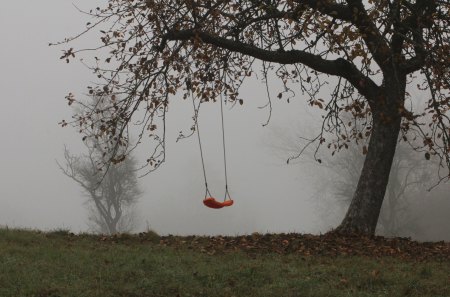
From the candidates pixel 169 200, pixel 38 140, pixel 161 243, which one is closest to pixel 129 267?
pixel 161 243

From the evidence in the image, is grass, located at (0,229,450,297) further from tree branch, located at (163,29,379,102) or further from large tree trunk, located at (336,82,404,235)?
tree branch, located at (163,29,379,102)

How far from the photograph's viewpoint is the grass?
21.3 ft

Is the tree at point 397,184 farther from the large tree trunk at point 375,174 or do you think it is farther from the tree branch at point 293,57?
the tree branch at point 293,57

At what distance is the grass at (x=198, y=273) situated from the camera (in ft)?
21.3

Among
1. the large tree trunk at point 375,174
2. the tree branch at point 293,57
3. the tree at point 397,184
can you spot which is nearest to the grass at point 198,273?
the large tree trunk at point 375,174

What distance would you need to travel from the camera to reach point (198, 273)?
280 inches

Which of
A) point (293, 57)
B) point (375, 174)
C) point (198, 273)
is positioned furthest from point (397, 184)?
point (198, 273)

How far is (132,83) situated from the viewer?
10.1 meters

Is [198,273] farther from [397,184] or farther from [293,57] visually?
[397,184]

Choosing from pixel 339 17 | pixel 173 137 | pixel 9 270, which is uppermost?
pixel 173 137

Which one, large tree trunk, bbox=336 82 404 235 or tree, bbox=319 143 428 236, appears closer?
large tree trunk, bbox=336 82 404 235

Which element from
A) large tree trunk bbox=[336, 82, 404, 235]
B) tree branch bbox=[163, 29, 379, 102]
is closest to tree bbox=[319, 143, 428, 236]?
large tree trunk bbox=[336, 82, 404, 235]

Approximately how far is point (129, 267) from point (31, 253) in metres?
1.81

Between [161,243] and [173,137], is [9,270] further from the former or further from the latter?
[173,137]
